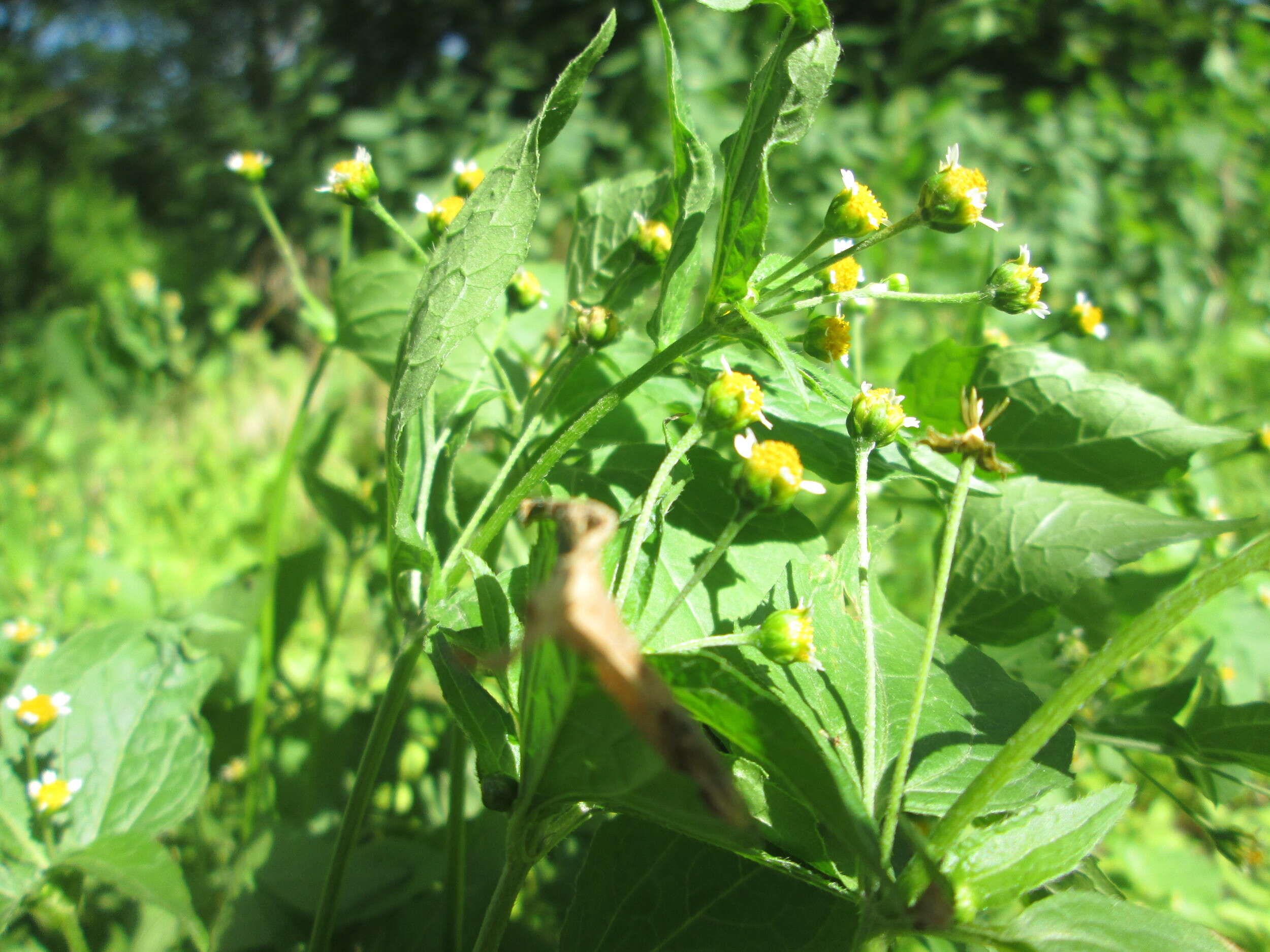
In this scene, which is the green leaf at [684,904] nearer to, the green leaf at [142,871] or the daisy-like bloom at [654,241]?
the green leaf at [142,871]

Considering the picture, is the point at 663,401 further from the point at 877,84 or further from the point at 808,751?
the point at 877,84

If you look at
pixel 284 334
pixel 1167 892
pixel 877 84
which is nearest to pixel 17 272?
pixel 284 334

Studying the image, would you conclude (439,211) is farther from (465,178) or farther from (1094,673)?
(1094,673)

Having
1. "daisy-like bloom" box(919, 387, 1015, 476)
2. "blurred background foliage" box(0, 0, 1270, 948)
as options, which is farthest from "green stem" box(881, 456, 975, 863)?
"blurred background foliage" box(0, 0, 1270, 948)

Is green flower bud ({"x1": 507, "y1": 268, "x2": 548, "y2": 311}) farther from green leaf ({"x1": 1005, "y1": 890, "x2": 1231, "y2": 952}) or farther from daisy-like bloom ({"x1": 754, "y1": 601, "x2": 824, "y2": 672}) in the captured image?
green leaf ({"x1": 1005, "y1": 890, "x2": 1231, "y2": 952})

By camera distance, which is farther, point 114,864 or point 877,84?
point 877,84

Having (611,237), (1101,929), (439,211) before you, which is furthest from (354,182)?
(1101,929)
